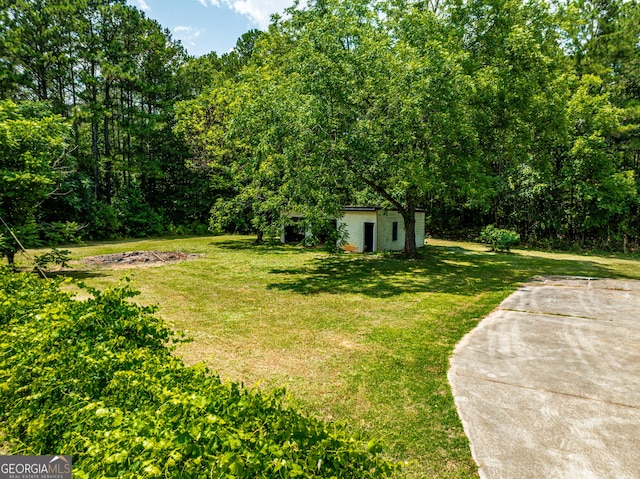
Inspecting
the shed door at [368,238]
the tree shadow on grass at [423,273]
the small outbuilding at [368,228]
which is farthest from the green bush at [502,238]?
the shed door at [368,238]

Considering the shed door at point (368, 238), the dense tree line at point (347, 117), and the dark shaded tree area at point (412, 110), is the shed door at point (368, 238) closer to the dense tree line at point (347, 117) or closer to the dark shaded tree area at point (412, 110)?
the dense tree line at point (347, 117)

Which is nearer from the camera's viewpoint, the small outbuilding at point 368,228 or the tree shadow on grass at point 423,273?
the tree shadow on grass at point 423,273

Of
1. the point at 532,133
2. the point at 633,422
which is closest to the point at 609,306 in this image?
the point at 633,422

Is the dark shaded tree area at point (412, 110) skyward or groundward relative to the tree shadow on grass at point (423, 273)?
skyward

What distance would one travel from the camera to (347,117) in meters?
11.7

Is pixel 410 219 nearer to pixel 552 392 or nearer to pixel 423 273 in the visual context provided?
pixel 423 273

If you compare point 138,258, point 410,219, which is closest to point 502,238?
point 410,219

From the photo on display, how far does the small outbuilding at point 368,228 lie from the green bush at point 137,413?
15.0 m

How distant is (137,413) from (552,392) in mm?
4568

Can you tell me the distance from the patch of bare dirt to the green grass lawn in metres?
0.95

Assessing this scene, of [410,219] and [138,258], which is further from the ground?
[410,219]

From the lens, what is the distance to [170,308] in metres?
7.82

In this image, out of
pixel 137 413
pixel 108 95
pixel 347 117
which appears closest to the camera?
pixel 137 413

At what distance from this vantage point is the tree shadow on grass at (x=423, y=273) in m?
10.2
